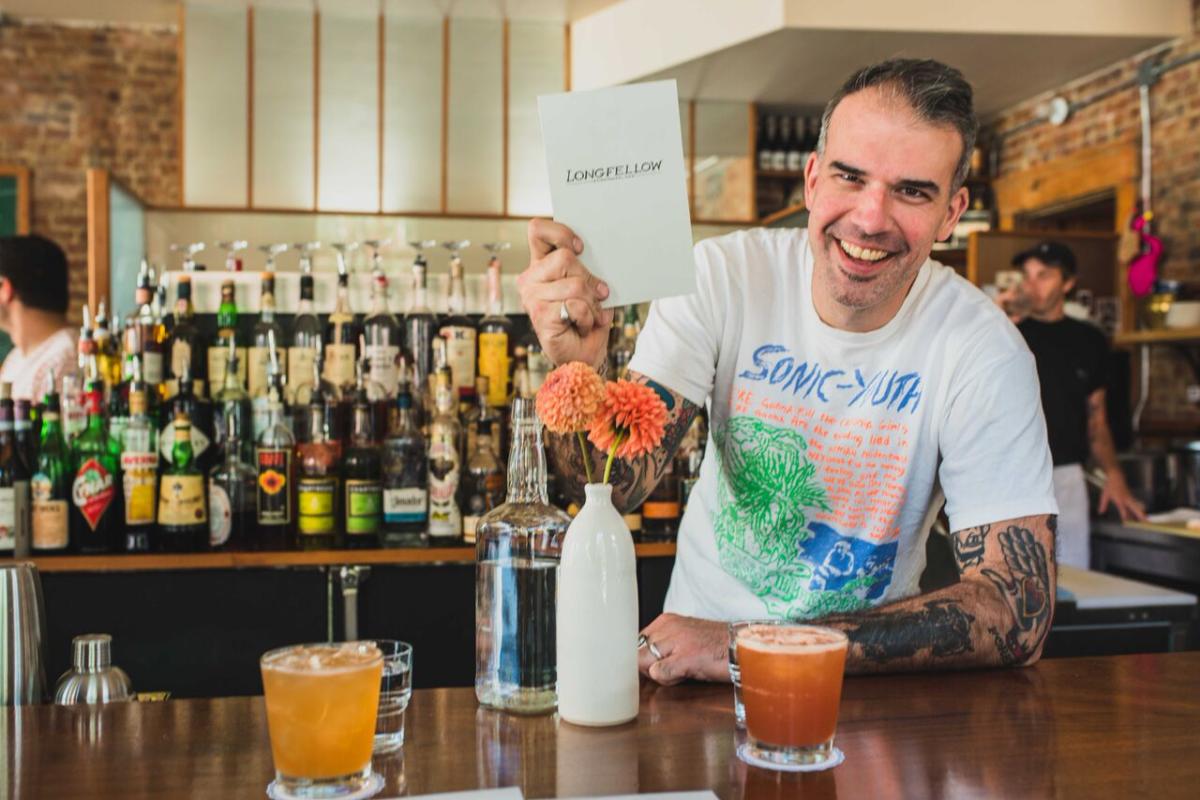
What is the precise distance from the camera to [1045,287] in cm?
411

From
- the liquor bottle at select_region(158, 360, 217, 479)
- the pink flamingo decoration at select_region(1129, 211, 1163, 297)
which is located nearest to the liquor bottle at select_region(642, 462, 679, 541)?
the liquor bottle at select_region(158, 360, 217, 479)

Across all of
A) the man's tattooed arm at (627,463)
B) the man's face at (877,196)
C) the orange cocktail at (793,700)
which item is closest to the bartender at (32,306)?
the man's tattooed arm at (627,463)

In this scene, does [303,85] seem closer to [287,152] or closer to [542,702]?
[287,152]

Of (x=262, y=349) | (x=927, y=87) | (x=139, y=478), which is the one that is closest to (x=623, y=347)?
(x=262, y=349)

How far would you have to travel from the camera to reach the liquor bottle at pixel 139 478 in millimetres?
2275

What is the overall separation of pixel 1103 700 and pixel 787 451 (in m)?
0.47

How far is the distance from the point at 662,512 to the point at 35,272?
6.30ft

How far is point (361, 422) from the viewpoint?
2467mm

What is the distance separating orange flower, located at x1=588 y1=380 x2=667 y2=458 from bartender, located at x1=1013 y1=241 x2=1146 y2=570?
330 cm

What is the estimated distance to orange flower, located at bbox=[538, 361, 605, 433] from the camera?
2.87 feet

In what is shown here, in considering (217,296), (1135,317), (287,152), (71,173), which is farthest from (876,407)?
(71,173)

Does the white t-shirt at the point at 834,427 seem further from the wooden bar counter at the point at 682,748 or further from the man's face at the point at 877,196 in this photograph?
the wooden bar counter at the point at 682,748

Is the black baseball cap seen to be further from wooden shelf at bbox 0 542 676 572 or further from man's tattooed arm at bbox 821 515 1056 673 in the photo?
man's tattooed arm at bbox 821 515 1056 673

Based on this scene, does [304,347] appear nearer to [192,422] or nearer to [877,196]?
[192,422]
